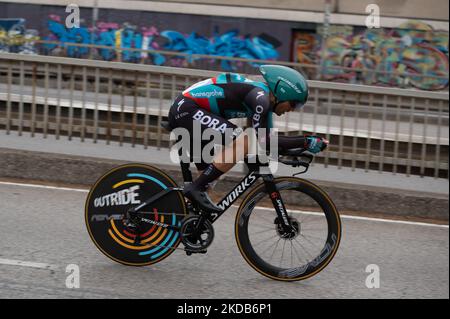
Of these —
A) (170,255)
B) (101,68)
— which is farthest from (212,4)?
(170,255)

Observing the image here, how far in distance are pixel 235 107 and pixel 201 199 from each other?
67 cm

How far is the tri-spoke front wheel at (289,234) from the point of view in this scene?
5.54 metres

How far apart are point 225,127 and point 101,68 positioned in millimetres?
3929

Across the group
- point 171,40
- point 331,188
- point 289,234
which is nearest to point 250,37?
point 171,40

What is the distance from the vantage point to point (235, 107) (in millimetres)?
5504

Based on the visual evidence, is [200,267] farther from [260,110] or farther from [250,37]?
[250,37]

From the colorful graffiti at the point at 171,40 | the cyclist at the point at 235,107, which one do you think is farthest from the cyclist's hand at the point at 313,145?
the colorful graffiti at the point at 171,40

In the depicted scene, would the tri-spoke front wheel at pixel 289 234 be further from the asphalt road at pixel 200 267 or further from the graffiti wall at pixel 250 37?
the graffiti wall at pixel 250 37

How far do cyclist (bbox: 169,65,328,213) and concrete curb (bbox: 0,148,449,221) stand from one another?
2.36 m

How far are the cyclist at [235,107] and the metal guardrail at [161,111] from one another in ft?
10.4

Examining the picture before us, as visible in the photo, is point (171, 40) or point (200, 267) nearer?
point (200, 267)

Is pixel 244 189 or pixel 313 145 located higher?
pixel 313 145
